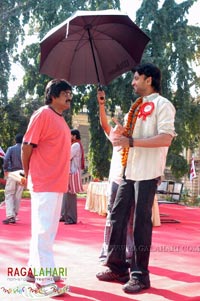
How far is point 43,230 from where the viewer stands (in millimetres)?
3104

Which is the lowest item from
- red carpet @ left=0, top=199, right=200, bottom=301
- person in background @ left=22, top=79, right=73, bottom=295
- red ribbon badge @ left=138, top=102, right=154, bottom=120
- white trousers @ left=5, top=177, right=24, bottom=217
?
red carpet @ left=0, top=199, right=200, bottom=301

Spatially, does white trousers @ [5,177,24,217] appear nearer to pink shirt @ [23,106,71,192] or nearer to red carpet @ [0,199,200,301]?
red carpet @ [0,199,200,301]

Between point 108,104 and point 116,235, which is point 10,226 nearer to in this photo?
point 116,235

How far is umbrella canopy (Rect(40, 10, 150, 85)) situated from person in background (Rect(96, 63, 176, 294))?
62cm

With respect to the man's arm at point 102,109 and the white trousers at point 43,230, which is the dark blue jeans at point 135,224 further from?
the man's arm at point 102,109

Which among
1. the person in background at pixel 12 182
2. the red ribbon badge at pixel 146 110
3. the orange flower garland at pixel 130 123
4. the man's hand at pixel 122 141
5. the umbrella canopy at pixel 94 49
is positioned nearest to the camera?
the man's hand at pixel 122 141

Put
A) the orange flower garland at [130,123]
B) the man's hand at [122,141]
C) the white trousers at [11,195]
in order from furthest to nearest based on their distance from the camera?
1. the white trousers at [11,195]
2. the orange flower garland at [130,123]
3. the man's hand at [122,141]

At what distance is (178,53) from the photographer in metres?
16.2

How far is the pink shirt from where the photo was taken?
309 centimetres

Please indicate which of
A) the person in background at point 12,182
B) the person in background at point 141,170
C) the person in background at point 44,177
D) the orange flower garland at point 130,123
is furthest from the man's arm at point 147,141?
the person in background at point 12,182

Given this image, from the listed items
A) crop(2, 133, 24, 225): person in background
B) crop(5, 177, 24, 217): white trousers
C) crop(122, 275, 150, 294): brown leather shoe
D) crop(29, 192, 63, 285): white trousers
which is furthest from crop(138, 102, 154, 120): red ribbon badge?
crop(5, 177, 24, 217): white trousers

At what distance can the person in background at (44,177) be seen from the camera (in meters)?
3.09

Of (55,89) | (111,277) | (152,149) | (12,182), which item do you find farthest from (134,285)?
(12,182)

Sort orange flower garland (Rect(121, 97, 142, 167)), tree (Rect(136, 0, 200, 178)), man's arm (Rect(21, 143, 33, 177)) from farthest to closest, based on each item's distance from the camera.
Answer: tree (Rect(136, 0, 200, 178))
orange flower garland (Rect(121, 97, 142, 167))
man's arm (Rect(21, 143, 33, 177))
